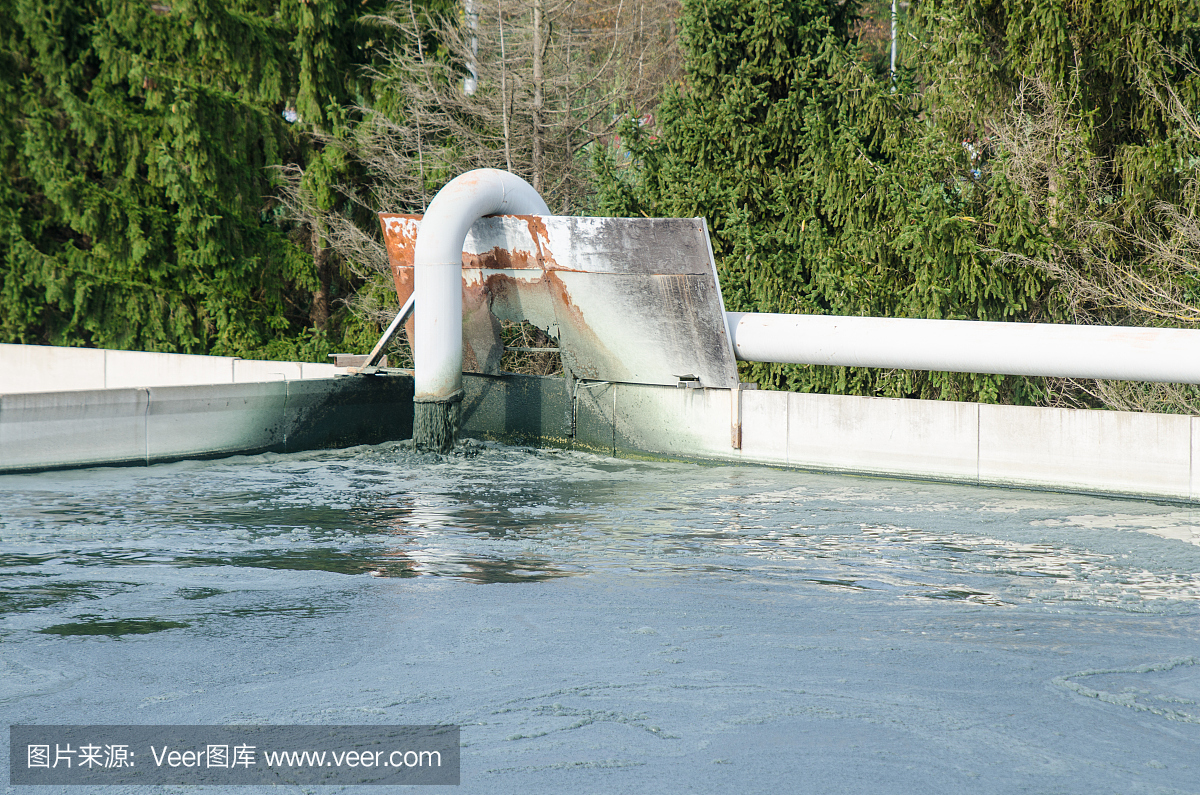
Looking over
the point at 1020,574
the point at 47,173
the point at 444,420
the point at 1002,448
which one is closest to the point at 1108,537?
the point at 1020,574

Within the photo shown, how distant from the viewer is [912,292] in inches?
488

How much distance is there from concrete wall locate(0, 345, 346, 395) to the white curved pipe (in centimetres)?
264

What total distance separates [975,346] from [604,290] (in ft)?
12.7

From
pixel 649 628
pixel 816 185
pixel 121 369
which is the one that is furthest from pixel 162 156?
pixel 649 628

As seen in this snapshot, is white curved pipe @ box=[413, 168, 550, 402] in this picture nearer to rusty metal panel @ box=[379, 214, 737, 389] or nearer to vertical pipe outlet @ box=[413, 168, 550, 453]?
vertical pipe outlet @ box=[413, 168, 550, 453]

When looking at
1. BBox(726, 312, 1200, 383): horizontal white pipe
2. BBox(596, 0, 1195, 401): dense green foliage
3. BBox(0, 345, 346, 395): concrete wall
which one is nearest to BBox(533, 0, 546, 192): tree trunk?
BBox(596, 0, 1195, 401): dense green foliage

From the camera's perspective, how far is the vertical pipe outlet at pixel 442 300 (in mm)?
11734

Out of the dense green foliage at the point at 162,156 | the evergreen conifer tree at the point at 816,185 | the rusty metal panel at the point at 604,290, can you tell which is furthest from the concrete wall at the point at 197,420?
the dense green foliage at the point at 162,156

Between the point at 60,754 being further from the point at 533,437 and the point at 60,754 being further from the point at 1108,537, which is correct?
the point at 533,437

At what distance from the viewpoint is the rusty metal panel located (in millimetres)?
11367

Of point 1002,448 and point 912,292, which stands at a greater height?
point 912,292

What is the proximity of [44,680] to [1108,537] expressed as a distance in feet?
22.9

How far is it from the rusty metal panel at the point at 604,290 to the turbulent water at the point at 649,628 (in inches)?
92.3

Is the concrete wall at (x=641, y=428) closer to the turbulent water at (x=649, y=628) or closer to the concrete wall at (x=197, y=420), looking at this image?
the concrete wall at (x=197, y=420)
